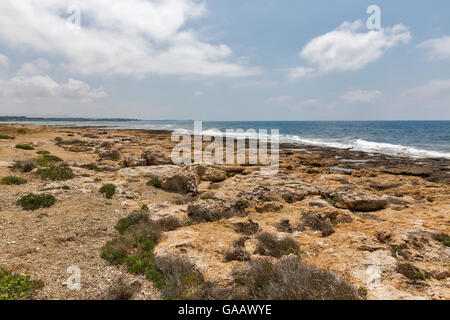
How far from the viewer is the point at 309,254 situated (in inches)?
241

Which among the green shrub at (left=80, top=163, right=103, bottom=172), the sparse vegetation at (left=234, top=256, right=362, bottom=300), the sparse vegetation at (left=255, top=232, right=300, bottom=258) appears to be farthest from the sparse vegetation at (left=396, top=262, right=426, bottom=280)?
A: the green shrub at (left=80, top=163, right=103, bottom=172)

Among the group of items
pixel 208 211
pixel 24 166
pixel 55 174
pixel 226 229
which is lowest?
pixel 226 229

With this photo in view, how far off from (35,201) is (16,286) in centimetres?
496

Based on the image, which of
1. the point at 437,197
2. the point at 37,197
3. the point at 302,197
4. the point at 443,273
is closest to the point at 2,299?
the point at 37,197

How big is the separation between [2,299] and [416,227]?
433 inches

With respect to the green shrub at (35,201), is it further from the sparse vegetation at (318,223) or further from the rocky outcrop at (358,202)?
the rocky outcrop at (358,202)

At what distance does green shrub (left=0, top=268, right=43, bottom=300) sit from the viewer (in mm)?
4312

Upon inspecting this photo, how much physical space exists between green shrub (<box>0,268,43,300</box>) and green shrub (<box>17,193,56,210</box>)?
4.10 m

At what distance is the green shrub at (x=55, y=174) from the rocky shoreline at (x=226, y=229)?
3.8 inches

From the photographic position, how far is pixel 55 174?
11.7 metres

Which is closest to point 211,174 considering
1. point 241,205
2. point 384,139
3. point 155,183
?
point 155,183

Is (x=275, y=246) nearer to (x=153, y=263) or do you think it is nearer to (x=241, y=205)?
(x=153, y=263)

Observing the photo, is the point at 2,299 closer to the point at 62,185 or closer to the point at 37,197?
the point at 37,197

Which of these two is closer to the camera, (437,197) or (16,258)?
(16,258)
